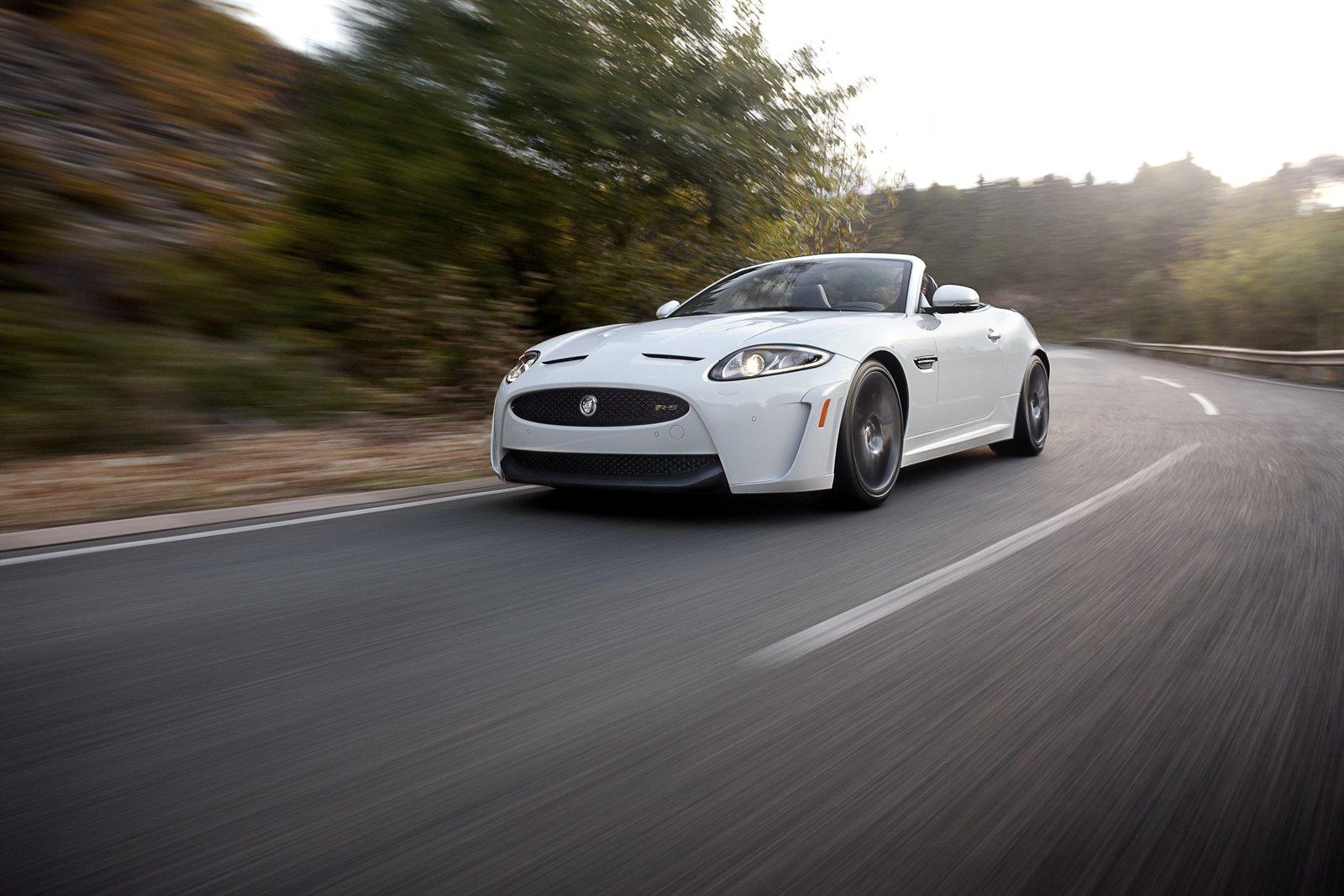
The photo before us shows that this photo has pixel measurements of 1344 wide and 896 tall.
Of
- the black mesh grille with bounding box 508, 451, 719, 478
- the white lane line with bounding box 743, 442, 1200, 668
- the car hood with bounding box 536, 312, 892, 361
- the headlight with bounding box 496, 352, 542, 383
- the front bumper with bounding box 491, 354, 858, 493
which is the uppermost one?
the car hood with bounding box 536, 312, 892, 361

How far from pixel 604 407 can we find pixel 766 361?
0.80m

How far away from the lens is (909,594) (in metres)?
3.83

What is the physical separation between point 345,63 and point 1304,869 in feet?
32.8

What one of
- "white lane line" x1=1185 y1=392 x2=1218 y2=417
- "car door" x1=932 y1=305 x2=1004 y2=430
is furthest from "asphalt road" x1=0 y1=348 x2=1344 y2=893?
"white lane line" x1=1185 y1=392 x2=1218 y2=417

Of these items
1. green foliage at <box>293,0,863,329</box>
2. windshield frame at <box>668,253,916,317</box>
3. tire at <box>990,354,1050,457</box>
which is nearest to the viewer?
windshield frame at <box>668,253,916,317</box>

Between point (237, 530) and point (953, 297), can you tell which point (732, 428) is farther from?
point (237, 530)

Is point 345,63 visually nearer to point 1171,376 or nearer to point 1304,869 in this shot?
point 1304,869

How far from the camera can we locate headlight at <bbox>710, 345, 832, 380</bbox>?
5027mm

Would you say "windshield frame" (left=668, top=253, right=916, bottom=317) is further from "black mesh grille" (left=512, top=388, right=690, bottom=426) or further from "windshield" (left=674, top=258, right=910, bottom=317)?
"black mesh grille" (left=512, top=388, right=690, bottom=426)

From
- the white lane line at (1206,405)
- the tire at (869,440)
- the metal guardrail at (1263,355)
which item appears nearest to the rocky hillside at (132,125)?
the tire at (869,440)

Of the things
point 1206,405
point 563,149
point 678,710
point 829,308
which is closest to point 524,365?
point 829,308

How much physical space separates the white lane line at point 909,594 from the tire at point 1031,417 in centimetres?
173

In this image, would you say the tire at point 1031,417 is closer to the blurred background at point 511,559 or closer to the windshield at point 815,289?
the blurred background at point 511,559

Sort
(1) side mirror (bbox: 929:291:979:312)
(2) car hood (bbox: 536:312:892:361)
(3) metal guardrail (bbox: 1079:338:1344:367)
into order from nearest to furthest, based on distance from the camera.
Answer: (2) car hood (bbox: 536:312:892:361), (1) side mirror (bbox: 929:291:979:312), (3) metal guardrail (bbox: 1079:338:1344:367)
